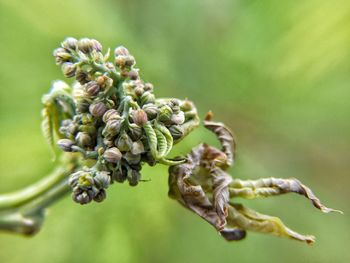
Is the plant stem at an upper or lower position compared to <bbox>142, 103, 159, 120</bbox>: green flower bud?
lower

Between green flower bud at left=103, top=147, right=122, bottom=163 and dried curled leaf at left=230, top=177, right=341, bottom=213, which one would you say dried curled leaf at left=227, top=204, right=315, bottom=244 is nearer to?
dried curled leaf at left=230, top=177, right=341, bottom=213

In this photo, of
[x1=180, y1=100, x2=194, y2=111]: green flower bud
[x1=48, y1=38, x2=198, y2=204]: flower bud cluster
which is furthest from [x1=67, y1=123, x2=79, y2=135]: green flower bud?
[x1=180, y1=100, x2=194, y2=111]: green flower bud

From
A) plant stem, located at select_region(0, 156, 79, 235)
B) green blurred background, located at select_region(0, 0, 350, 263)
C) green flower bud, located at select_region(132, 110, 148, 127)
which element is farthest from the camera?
green blurred background, located at select_region(0, 0, 350, 263)

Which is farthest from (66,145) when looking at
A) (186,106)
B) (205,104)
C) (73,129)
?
(205,104)

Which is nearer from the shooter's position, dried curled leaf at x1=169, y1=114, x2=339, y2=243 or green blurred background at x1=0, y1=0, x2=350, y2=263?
dried curled leaf at x1=169, y1=114, x2=339, y2=243

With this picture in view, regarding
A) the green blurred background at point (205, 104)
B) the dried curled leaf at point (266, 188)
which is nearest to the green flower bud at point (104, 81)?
the dried curled leaf at point (266, 188)

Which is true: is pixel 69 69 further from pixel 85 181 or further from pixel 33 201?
pixel 33 201

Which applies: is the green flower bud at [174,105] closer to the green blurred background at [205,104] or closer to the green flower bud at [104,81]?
the green flower bud at [104,81]
